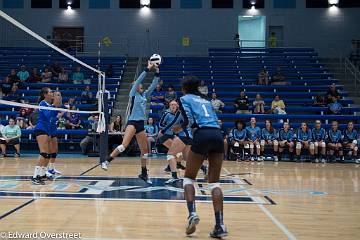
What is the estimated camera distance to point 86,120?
714 inches

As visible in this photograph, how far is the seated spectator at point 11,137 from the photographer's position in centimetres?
1507

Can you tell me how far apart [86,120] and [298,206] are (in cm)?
1289

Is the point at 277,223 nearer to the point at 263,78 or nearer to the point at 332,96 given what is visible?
the point at 332,96

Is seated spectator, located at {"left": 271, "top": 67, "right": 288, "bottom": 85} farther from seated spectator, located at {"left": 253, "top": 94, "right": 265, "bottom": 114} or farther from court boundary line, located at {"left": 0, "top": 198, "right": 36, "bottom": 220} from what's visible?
court boundary line, located at {"left": 0, "top": 198, "right": 36, "bottom": 220}

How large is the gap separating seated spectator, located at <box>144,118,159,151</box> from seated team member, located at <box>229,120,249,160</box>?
2.72m

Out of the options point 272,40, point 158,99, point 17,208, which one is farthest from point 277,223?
point 272,40

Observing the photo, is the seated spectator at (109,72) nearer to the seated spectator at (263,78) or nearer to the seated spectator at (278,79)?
the seated spectator at (263,78)

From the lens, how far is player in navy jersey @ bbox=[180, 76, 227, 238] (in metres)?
4.86

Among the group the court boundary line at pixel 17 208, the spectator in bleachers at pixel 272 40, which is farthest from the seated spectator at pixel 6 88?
the spectator in bleachers at pixel 272 40

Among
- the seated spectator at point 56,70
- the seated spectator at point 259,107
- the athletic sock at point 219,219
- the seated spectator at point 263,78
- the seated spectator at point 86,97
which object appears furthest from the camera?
the seated spectator at point 56,70

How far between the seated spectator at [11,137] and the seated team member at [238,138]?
7198 millimetres

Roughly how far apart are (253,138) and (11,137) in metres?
8.20

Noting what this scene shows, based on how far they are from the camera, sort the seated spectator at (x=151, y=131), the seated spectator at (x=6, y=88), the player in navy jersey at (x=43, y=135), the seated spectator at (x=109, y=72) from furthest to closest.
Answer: the seated spectator at (x=109, y=72) → the seated spectator at (x=6, y=88) → the seated spectator at (x=151, y=131) → the player in navy jersey at (x=43, y=135)

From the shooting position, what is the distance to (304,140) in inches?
605
